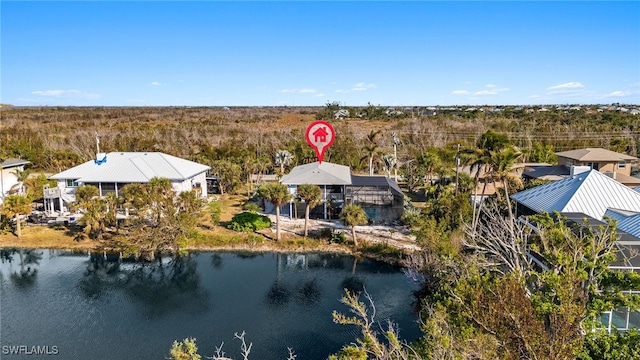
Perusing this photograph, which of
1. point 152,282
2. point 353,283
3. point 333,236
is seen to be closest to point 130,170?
point 152,282

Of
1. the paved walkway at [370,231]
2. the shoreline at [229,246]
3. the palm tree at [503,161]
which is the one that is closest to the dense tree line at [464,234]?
the palm tree at [503,161]

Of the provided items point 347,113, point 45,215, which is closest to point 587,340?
point 45,215

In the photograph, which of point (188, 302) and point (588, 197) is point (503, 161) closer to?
point (588, 197)

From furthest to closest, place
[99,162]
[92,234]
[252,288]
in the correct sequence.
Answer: [99,162] < [92,234] < [252,288]

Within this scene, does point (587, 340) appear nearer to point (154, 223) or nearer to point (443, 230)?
point (443, 230)

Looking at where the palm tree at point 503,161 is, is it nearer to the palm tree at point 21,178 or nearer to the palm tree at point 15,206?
the palm tree at point 15,206
